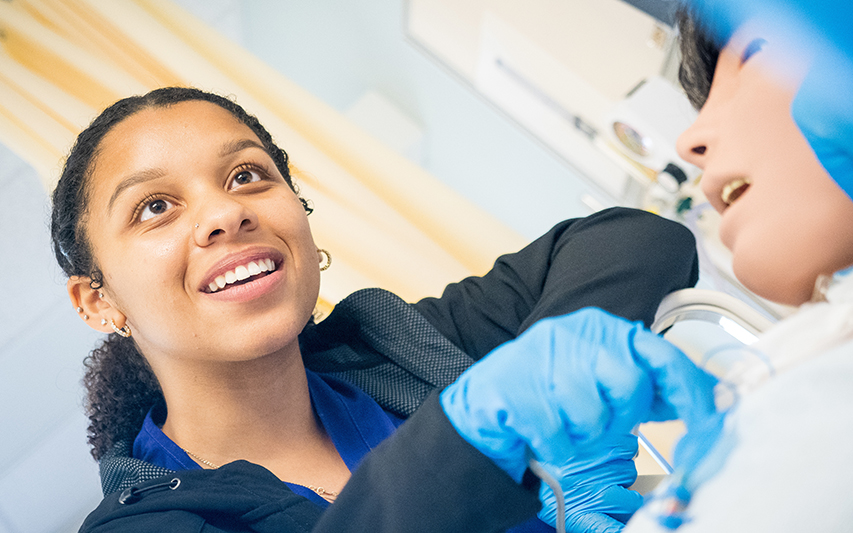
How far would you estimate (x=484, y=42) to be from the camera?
2150 mm

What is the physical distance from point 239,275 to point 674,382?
2.21 feet

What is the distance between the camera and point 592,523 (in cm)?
106

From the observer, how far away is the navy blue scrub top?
1.10m

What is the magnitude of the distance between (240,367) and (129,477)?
243 millimetres

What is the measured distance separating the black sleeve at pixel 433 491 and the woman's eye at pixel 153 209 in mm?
596

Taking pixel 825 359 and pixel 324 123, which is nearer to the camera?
pixel 825 359

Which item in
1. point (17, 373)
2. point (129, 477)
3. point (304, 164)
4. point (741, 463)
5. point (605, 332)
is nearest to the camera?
point (741, 463)

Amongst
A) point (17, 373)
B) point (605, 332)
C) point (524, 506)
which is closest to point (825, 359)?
point (605, 332)

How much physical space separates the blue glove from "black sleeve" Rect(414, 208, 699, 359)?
374mm

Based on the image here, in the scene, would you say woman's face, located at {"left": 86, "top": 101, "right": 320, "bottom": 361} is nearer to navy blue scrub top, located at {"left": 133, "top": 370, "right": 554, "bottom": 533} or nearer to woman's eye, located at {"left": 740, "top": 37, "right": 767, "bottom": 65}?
navy blue scrub top, located at {"left": 133, "top": 370, "right": 554, "bottom": 533}

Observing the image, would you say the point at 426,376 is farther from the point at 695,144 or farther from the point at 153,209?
the point at 695,144

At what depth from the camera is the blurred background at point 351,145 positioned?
168 centimetres

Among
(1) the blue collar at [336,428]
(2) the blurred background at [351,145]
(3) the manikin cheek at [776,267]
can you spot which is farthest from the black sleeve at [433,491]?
(2) the blurred background at [351,145]

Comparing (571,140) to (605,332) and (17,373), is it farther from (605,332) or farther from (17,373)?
(17,373)
